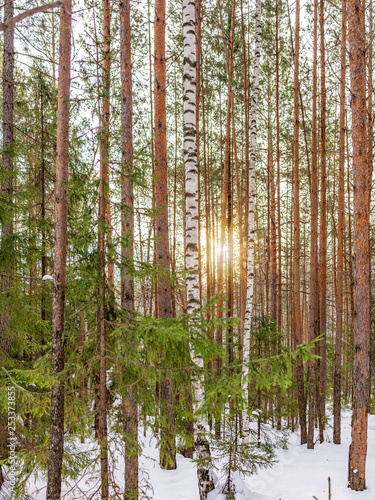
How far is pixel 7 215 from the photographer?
581 cm

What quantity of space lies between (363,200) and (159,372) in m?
4.87

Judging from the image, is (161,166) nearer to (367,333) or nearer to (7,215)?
(7,215)

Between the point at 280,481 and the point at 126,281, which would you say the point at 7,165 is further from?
the point at 280,481

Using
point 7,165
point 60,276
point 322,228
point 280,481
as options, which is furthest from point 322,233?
point 7,165

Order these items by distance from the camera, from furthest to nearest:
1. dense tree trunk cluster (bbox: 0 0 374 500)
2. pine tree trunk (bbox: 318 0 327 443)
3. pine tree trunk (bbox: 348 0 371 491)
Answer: pine tree trunk (bbox: 318 0 327 443) → pine tree trunk (bbox: 348 0 371 491) → dense tree trunk cluster (bbox: 0 0 374 500)

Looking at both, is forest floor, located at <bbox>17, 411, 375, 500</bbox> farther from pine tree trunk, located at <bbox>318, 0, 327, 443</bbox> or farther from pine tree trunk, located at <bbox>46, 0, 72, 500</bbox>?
pine tree trunk, located at <bbox>318, 0, 327, 443</bbox>

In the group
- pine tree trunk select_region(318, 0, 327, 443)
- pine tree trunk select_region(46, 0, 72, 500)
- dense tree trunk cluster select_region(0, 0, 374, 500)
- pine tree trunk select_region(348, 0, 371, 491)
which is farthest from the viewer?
pine tree trunk select_region(318, 0, 327, 443)

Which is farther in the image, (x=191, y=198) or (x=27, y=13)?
(x=191, y=198)

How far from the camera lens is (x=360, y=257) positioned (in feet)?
20.3

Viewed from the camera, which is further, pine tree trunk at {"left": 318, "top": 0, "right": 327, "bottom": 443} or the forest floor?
pine tree trunk at {"left": 318, "top": 0, "right": 327, "bottom": 443}

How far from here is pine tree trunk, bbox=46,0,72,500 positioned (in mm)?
4062

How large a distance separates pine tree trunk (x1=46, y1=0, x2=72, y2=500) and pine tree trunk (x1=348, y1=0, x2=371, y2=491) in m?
4.80

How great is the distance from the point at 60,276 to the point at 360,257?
5.04 metres

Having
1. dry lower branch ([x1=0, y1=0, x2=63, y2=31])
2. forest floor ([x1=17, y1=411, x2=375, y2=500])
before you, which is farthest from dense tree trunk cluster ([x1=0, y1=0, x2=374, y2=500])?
forest floor ([x1=17, y1=411, x2=375, y2=500])
